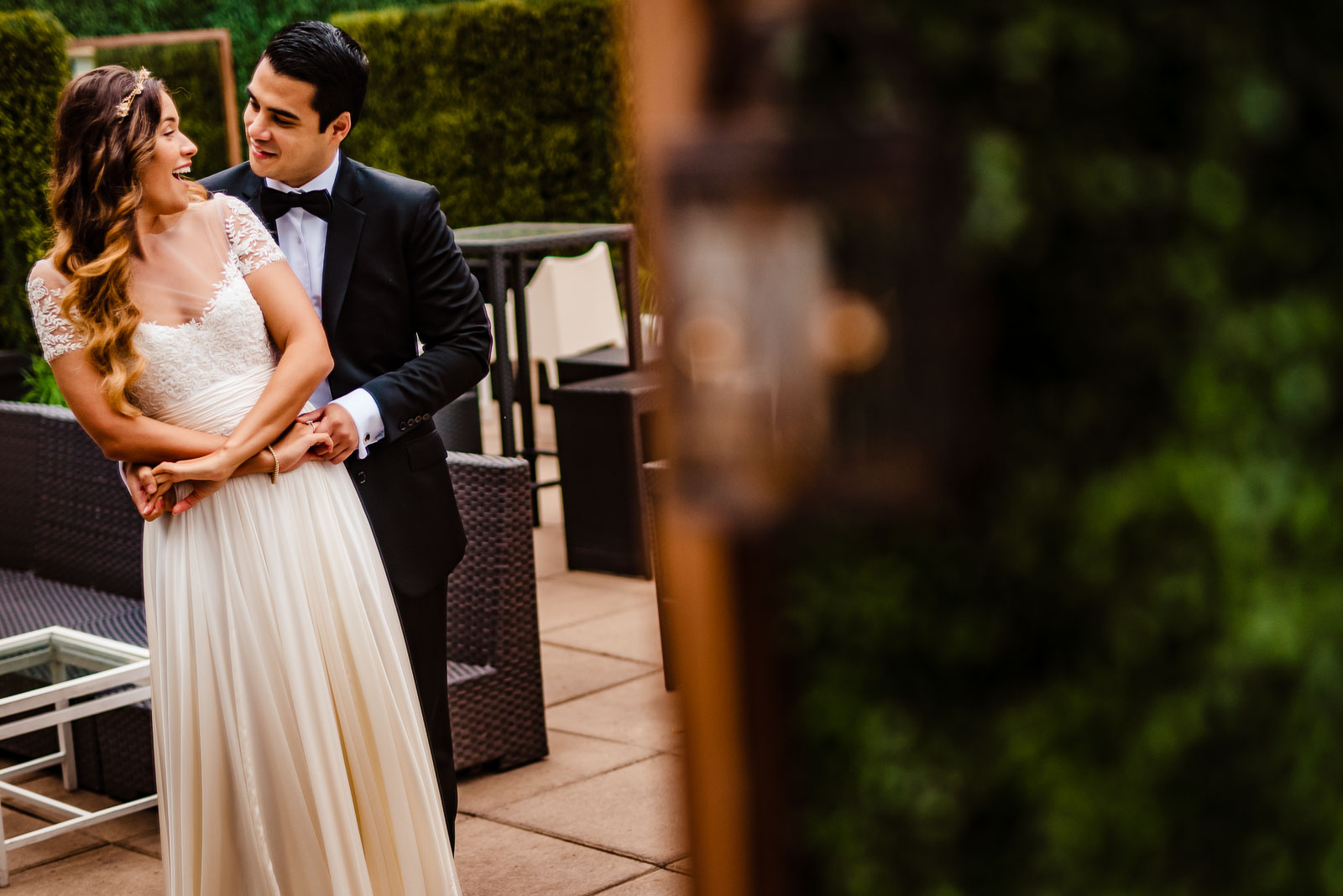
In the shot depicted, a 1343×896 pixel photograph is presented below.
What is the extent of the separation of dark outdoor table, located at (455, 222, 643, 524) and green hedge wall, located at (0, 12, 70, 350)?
3.58 meters

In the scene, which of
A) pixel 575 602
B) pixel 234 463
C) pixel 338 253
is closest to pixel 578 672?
pixel 575 602

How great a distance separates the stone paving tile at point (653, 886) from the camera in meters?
3.71

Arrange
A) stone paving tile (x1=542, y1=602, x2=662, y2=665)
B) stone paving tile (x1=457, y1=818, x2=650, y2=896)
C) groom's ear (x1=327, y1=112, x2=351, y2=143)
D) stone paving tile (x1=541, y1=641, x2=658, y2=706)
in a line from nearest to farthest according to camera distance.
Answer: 1. groom's ear (x1=327, y1=112, x2=351, y2=143)
2. stone paving tile (x1=457, y1=818, x2=650, y2=896)
3. stone paving tile (x1=541, y1=641, x2=658, y2=706)
4. stone paving tile (x1=542, y1=602, x2=662, y2=665)

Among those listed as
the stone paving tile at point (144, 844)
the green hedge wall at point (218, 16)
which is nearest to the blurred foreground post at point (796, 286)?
the stone paving tile at point (144, 844)

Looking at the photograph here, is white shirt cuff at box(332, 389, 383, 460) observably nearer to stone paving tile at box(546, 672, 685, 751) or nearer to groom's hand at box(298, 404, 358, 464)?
groom's hand at box(298, 404, 358, 464)

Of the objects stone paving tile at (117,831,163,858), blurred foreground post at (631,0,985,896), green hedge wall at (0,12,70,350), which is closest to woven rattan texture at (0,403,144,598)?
stone paving tile at (117,831,163,858)

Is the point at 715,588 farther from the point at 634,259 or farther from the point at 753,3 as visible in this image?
the point at 634,259

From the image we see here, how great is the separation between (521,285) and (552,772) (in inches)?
142

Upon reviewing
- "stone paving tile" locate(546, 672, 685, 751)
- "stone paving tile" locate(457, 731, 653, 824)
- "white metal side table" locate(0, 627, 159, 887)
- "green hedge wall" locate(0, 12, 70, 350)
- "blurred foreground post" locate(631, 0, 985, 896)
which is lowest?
"stone paving tile" locate(457, 731, 653, 824)

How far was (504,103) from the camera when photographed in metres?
13.0

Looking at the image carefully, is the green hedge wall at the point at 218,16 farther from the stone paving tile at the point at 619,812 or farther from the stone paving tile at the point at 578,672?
the stone paving tile at the point at 619,812

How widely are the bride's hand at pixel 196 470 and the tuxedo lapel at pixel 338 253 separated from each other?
464mm

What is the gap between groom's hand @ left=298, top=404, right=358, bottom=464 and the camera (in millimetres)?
3295

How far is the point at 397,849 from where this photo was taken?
331 centimetres
